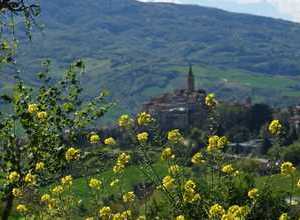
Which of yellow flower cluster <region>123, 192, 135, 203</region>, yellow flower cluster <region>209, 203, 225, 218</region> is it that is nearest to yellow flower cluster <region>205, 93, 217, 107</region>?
yellow flower cluster <region>123, 192, 135, 203</region>

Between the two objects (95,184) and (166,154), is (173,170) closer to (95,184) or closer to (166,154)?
(166,154)

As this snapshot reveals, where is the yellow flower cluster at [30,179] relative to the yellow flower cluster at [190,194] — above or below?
below

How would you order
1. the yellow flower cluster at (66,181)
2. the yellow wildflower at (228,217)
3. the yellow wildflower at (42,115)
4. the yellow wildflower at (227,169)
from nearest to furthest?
the yellow wildflower at (228,217), the yellow wildflower at (227,169), the yellow flower cluster at (66,181), the yellow wildflower at (42,115)

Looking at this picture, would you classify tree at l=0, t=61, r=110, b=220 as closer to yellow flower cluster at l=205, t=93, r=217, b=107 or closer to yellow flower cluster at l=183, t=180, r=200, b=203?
yellow flower cluster at l=183, t=180, r=200, b=203

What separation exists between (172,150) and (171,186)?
49.7 inches

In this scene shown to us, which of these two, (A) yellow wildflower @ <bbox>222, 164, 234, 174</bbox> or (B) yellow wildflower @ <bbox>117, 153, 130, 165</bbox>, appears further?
(A) yellow wildflower @ <bbox>222, 164, 234, 174</bbox>

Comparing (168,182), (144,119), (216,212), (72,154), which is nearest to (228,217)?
(216,212)

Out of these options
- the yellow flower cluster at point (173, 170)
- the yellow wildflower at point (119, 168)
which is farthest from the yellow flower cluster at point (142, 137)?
the yellow flower cluster at point (173, 170)

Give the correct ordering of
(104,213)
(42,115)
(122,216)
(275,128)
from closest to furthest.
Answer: (122,216) → (104,213) → (275,128) → (42,115)

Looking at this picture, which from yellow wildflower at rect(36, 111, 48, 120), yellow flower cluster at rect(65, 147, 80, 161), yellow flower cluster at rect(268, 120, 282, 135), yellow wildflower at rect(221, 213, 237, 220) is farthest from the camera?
yellow wildflower at rect(36, 111, 48, 120)

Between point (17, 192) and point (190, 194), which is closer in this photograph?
point (190, 194)

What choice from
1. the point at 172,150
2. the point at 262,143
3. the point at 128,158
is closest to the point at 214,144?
the point at 172,150

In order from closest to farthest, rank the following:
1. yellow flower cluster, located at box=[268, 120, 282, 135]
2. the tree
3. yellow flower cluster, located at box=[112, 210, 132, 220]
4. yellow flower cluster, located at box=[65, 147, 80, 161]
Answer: yellow flower cluster, located at box=[112, 210, 132, 220], yellow flower cluster, located at box=[268, 120, 282, 135], yellow flower cluster, located at box=[65, 147, 80, 161], the tree

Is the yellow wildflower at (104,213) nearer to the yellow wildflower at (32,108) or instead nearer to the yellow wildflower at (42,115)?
the yellow wildflower at (42,115)
